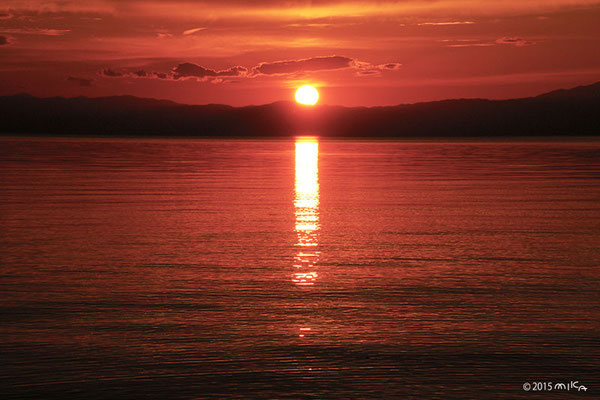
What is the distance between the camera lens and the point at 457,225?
1952 cm

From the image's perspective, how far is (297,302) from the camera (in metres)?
11.1

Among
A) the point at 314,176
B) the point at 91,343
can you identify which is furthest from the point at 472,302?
the point at 314,176

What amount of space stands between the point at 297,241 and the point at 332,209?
22.4 feet

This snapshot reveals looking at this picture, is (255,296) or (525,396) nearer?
(525,396)

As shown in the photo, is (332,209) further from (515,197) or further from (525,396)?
(525,396)

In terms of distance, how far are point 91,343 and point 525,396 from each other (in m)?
4.73

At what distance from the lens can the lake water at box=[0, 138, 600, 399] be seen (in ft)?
26.0

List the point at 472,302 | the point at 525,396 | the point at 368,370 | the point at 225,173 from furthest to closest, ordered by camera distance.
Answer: the point at 225,173 → the point at 472,302 → the point at 368,370 → the point at 525,396

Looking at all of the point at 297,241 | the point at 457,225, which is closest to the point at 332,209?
the point at 457,225

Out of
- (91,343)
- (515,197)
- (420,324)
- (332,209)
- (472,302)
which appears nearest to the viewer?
(91,343)

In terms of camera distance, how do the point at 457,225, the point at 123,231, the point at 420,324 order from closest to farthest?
1. the point at 420,324
2. the point at 123,231
3. the point at 457,225

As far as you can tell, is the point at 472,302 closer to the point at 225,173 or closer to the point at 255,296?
the point at 255,296

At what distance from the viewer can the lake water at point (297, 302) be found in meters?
7.93

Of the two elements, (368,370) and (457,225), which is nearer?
(368,370)
